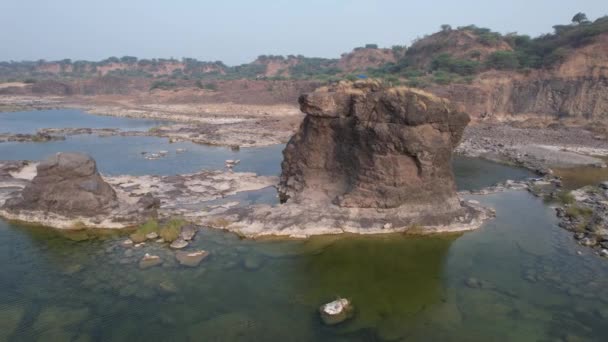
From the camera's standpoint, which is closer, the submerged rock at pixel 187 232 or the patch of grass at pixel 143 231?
the patch of grass at pixel 143 231

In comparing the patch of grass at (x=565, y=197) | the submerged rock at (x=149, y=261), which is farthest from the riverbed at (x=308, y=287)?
the patch of grass at (x=565, y=197)

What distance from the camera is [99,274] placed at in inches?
670

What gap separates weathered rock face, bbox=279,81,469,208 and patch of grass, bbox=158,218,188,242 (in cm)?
710

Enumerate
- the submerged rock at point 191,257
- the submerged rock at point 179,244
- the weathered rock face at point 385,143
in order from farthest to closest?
the weathered rock face at point 385,143 → the submerged rock at point 179,244 → the submerged rock at point 191,257

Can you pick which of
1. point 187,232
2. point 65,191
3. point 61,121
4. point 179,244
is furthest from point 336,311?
point 61,121

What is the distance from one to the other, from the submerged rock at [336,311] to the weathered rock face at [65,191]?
14695 millimetres

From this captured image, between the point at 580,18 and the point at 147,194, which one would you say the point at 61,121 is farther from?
the point at 580,18

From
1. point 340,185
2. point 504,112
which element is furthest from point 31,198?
point 504,112

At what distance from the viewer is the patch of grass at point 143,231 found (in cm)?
2023

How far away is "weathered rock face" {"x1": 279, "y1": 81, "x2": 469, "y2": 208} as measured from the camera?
22.6 m

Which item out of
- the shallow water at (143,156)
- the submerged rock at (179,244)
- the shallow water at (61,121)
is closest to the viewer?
the submerged rock at (179,244)

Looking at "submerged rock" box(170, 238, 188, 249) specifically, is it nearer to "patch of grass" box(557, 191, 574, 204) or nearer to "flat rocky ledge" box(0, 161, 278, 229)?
"flat rocky ledge" box(0, 161, 278, 229)

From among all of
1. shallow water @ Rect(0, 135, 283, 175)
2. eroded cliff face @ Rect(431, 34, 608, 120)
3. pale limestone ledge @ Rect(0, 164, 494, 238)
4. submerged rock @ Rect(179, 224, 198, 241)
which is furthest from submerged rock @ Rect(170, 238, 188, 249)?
eroded cliff face @ Rect(431, 34, 608, 120)

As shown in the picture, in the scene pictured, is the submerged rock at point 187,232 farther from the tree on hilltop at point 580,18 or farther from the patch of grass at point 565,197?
the tree on hilltop at point 580,18
